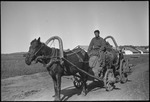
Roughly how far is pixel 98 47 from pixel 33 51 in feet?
15.2

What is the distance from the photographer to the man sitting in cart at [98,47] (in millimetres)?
9104

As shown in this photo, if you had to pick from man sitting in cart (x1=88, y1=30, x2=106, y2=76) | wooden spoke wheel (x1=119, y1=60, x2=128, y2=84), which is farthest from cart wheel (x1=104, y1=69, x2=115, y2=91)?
wooden spoke wheel (x1=119, y1=60, x2=128, y2=84)

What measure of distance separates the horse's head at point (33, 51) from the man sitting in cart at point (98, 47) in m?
3.75

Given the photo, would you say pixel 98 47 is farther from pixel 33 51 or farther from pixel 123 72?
pixel 33 51

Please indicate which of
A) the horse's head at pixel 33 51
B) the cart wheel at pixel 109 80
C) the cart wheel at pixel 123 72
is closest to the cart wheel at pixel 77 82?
the cart wheel at pixel 109 80

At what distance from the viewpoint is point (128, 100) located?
6.86m

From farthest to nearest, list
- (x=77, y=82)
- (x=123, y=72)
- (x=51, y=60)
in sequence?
(x=123, y=72), (x=77, y=82), (x=51, y=60)

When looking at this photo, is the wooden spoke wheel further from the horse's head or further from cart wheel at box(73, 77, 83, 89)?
the horse's head

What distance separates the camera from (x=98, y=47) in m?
9.98

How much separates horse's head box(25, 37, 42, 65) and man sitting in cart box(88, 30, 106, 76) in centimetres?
375

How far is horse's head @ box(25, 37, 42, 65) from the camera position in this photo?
6.42 meters

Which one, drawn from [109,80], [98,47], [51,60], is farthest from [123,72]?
[51,60]

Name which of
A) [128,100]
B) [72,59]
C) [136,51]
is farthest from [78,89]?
[136,51]

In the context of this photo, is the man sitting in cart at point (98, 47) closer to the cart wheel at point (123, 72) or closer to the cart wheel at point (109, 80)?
the cart wheel at point (109, 80)
